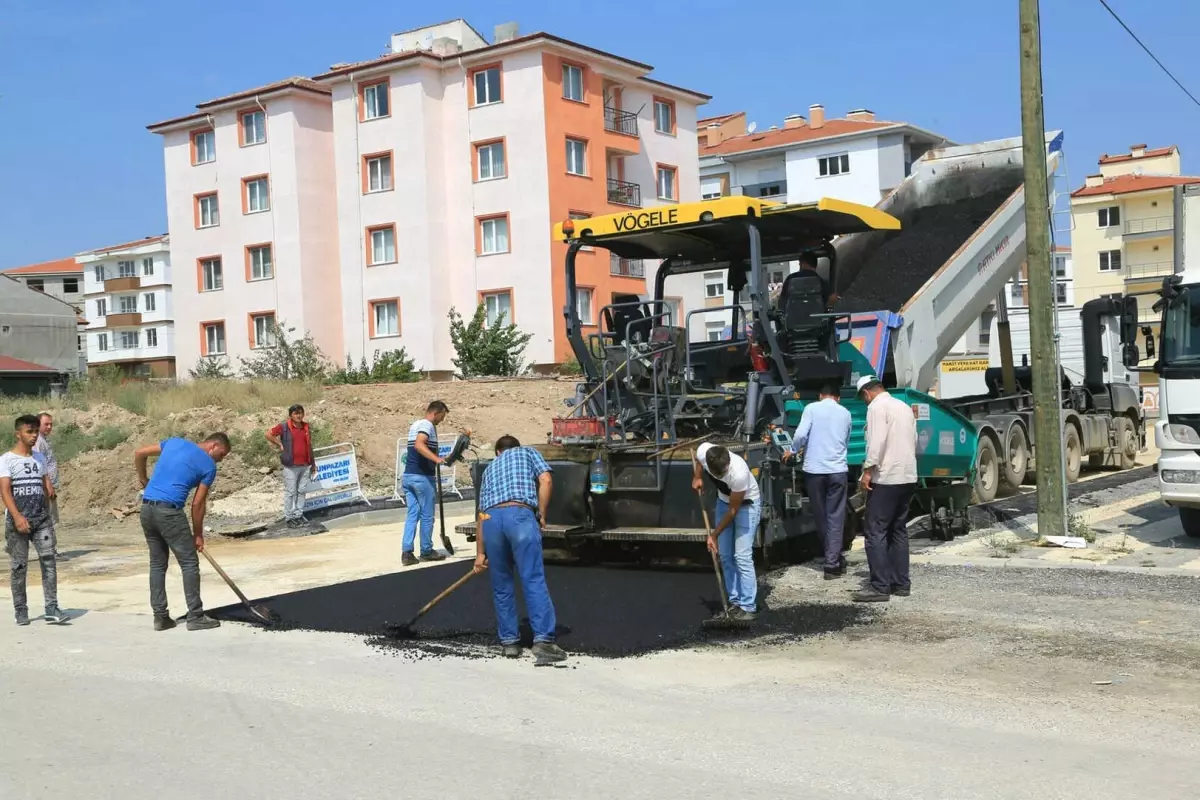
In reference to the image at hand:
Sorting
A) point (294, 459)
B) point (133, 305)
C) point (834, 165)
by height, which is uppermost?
point (834, 165)

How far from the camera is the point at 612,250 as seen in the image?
1198 centimetres

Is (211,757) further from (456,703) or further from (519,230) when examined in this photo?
(519,230)

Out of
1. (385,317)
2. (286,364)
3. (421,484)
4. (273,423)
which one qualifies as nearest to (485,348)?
(286,364)

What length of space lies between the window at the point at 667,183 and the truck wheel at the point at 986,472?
29177mm

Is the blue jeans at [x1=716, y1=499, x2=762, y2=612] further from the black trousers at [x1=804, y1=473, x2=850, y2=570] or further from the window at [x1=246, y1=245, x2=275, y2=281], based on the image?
the window at [x1=246, y1=245, x2=275, y2=281]

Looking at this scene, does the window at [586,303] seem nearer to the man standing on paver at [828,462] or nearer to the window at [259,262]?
the window at [259,262]

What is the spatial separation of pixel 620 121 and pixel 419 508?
31.1 m

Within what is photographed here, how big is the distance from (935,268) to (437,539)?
6554 millimetres

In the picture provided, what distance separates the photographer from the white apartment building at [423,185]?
3847 cm

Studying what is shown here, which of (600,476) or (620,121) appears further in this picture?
(620,121)

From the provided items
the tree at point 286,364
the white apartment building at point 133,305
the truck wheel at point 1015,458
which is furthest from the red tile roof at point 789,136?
the truck wheel at point 1015,458

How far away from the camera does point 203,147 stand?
151ft

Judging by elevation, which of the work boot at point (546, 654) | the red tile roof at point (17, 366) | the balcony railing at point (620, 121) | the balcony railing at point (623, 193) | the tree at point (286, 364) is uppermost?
the balcony railing at point (620, 121)

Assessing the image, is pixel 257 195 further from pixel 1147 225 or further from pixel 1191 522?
pixel 1147 225
